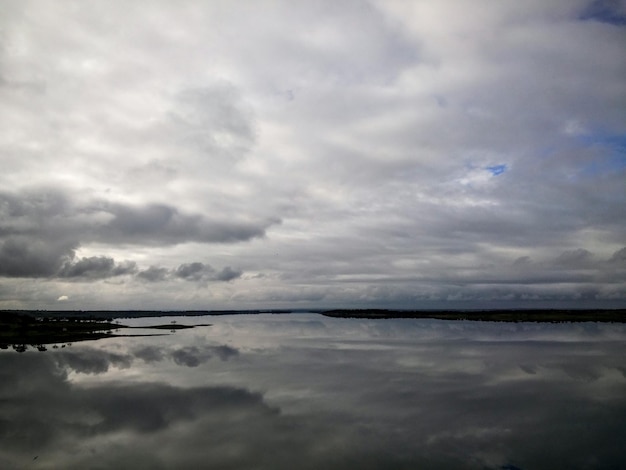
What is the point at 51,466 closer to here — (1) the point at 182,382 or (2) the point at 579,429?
(1) the point at 182,382

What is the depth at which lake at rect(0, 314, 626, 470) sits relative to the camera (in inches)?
615

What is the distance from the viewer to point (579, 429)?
18656 mm

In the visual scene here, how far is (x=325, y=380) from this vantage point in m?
29.3

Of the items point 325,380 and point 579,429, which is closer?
point 579,429

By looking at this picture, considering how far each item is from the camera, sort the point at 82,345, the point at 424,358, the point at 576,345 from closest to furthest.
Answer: the point at 424,358 < the point at 576,345 < the point at 82,345

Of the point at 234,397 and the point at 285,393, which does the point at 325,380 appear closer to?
the point at 285,393

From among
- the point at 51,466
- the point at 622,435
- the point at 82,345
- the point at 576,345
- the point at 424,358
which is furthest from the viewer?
the point at 82,345

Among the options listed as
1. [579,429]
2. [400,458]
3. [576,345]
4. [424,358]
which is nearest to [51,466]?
[400,458]

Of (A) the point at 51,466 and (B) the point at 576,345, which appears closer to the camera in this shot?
(A) the point at 51,466

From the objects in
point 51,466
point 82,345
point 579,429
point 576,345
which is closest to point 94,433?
point 51,466

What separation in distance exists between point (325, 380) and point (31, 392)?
1905 centimetres

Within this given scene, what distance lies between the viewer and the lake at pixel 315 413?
615 inches

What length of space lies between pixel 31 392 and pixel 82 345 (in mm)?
30412

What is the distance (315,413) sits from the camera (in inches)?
833
